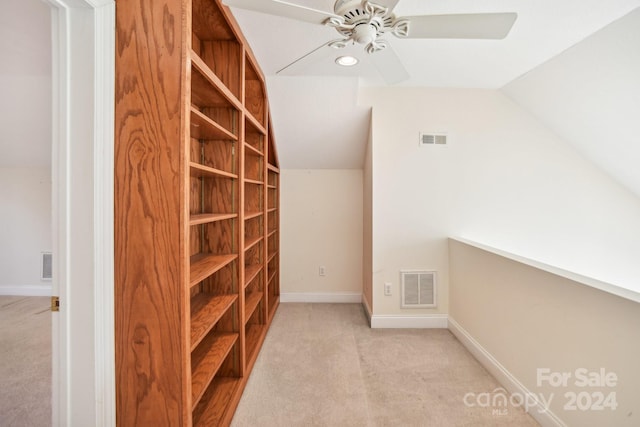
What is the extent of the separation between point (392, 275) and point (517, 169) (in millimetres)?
1660

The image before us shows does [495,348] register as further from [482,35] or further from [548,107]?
[548,107]

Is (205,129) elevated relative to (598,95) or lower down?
lower down

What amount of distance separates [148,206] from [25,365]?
215 centimetres

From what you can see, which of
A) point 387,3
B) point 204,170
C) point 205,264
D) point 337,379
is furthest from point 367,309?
point 387,3

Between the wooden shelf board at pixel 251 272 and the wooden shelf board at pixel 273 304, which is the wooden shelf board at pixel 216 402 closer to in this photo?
the wooden shelf board at pixel 251 272

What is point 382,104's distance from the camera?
2.75 metres

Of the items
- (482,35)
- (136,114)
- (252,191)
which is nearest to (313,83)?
(252,191)

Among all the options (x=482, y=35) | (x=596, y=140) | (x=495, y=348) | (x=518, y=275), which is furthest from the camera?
(x=596, y=140)

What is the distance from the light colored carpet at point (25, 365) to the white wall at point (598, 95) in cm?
412

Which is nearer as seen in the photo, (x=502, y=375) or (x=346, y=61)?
(x=502, y=375)

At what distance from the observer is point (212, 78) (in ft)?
4.33

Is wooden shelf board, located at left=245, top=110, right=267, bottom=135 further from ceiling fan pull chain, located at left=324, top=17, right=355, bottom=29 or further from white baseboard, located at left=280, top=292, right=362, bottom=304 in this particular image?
white baseboard, located at left=280, top=292, right=362, bottom=304

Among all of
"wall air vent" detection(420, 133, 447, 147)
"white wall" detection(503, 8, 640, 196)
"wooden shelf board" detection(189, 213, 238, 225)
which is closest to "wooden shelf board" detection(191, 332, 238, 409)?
"wooden shelf board" detection(189, 213, 238, 225)

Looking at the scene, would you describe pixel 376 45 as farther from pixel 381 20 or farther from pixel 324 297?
pixel 324 297
